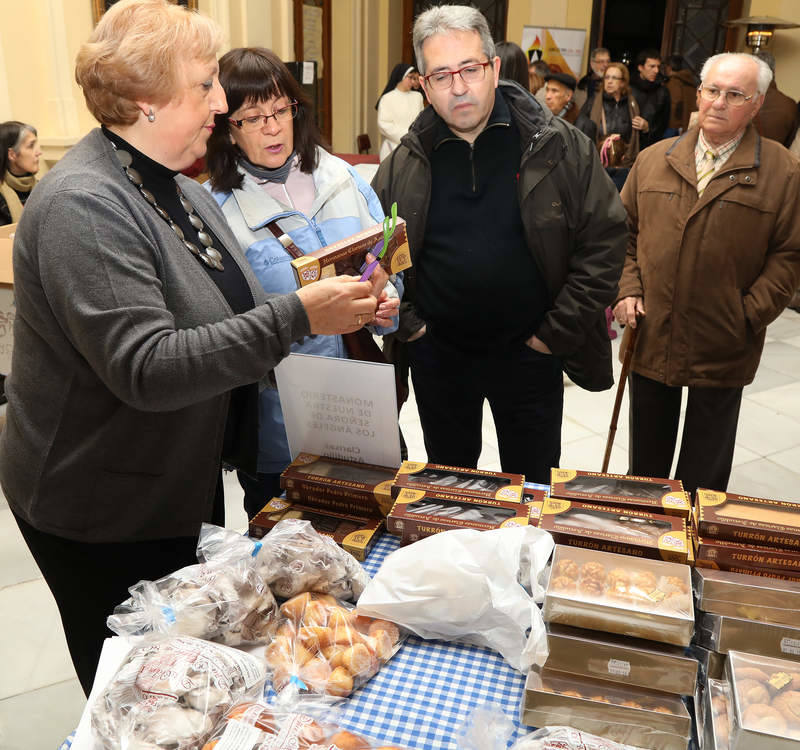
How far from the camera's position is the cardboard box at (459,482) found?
145 cm

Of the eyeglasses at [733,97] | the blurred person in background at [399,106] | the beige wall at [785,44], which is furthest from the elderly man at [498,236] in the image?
the beige wall at [785,44]

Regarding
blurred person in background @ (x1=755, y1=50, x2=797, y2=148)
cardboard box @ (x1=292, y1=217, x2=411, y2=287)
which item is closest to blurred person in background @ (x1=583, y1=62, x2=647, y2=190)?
blurred person in background @ (x1=755, y1=50, x2=797, y2=148)

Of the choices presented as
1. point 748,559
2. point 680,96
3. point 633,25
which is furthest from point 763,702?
point 633,25

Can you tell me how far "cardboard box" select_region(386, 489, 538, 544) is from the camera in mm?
1375

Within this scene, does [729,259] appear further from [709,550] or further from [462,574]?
[462,574]

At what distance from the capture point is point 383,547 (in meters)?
1.46

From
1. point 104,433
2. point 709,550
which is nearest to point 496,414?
point 709,550

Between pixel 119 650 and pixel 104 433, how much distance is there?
390 millimetres

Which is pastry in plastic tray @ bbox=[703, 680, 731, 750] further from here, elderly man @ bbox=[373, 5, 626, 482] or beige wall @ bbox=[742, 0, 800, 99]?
beige wall @ bbox=[742, 0, 800, 99]

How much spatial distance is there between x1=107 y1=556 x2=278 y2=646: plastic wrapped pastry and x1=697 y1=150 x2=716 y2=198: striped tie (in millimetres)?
2095

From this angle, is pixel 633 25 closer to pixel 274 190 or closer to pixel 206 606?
pixel 274 190

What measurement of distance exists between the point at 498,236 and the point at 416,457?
1.82 meters

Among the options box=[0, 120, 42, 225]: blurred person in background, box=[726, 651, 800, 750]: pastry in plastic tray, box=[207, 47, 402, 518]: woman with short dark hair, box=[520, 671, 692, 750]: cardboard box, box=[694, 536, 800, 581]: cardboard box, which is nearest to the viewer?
box=[726, 651, 800, 750]: pastry in plastic tray

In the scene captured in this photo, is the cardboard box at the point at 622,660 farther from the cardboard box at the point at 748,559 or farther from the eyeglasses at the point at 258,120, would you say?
the eyeglasses at the point at 258,120
